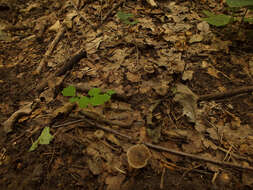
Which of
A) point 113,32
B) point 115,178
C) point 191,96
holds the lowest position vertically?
point 115,178

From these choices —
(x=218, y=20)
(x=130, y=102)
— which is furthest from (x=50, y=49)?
(x=218, y=20)

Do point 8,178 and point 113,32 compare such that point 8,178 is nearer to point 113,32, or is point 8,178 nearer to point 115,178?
point 115,178

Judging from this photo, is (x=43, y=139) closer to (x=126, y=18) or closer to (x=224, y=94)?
(x=224, y=94)

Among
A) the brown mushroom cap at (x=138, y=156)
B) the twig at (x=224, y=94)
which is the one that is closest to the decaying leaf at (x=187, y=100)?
the twig at (x=224, y=94)

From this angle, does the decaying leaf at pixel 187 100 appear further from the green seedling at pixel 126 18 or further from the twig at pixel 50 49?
the twig at pixel 50 49

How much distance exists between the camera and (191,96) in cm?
225

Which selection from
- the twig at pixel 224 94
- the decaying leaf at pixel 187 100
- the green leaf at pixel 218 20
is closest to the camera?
the decaying leaf at pixel 187 100

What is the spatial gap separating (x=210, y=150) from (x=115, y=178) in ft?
3.75

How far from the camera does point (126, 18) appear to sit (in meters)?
3.39

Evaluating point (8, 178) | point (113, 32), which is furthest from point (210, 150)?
point (113, 32)

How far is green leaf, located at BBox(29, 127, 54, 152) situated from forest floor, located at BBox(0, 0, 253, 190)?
0.05 ft

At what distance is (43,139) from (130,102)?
125 cm

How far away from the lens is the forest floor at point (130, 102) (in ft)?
5.51

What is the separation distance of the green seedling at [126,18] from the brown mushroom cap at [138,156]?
272 cm
